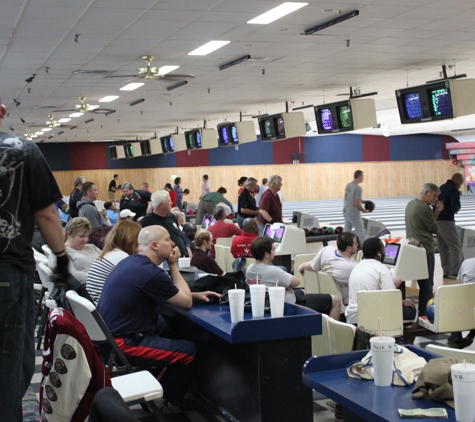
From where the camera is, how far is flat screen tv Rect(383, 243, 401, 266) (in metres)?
5.91

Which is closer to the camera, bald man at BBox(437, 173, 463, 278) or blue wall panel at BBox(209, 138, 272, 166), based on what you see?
bald man at BBox(437, 173, 463, 278)

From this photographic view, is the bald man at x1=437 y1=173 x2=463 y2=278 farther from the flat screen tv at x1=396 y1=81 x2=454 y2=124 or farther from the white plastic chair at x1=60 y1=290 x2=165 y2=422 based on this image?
the white plastic chair at x1=60 y1=290 x2=165 y2=422

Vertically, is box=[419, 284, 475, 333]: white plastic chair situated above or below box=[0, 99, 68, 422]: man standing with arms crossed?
below

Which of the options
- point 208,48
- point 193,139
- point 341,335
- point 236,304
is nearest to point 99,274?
point 236,304

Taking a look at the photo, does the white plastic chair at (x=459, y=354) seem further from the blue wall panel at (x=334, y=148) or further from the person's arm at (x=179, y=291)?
the blue wall panel at (x=334, y=148)

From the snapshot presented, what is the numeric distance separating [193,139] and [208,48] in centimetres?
930

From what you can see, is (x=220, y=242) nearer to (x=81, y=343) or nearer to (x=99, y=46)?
(x=99, y=46)

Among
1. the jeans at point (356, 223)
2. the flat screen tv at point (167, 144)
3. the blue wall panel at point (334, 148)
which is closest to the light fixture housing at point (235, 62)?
the jeans at point (356, 223)

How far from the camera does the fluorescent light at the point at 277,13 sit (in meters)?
5.38

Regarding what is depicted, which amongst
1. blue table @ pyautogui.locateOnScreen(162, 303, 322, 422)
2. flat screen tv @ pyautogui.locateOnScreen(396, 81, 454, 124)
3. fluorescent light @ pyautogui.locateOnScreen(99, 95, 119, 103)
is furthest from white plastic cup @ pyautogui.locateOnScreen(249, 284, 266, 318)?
fluorescent light @ pyautogui.locateOnScreen(99, 95, 119, 103)

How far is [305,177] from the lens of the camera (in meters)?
28.9

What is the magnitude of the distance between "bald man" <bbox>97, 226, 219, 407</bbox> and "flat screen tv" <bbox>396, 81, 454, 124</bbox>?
4.92 meters

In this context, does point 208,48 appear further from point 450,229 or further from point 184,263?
point 450,229

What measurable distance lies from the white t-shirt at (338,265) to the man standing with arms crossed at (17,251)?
139 inches
